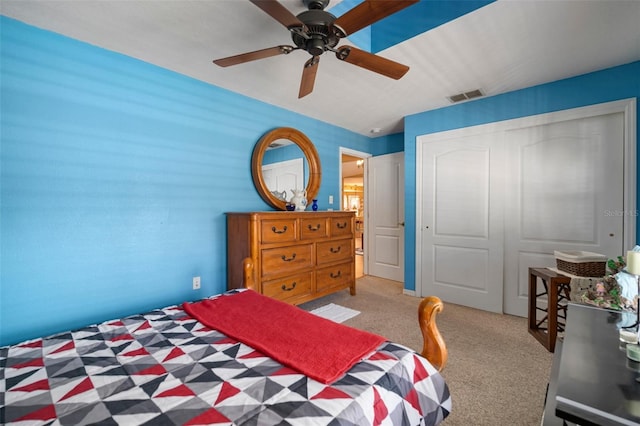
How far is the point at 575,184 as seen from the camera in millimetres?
2705

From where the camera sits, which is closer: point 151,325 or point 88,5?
point 151,325

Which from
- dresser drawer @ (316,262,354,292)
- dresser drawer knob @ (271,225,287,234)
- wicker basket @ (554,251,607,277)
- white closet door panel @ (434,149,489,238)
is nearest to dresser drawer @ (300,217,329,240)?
dresser drawer knob @ (271,225,287,234)

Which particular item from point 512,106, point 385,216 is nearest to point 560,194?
point 512,106

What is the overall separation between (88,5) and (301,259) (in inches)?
99.3

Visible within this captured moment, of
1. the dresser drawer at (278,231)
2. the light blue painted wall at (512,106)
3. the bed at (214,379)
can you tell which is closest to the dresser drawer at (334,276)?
the dresser drawer at (278,231)

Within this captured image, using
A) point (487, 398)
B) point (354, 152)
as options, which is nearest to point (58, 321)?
point (487, 398)

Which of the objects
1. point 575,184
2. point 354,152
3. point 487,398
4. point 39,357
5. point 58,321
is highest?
point 354,152

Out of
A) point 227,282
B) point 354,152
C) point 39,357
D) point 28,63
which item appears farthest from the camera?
point 354,152

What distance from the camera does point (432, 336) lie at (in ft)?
4.06

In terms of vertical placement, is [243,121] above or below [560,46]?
below

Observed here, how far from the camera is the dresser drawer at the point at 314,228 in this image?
3045 mm

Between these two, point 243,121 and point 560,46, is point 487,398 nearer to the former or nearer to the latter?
point 560,46

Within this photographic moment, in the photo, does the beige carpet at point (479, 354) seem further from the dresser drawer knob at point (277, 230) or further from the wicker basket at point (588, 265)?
the dresser drawer knob at point (277, 230)

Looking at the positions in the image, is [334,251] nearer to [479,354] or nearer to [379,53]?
[479,354]
